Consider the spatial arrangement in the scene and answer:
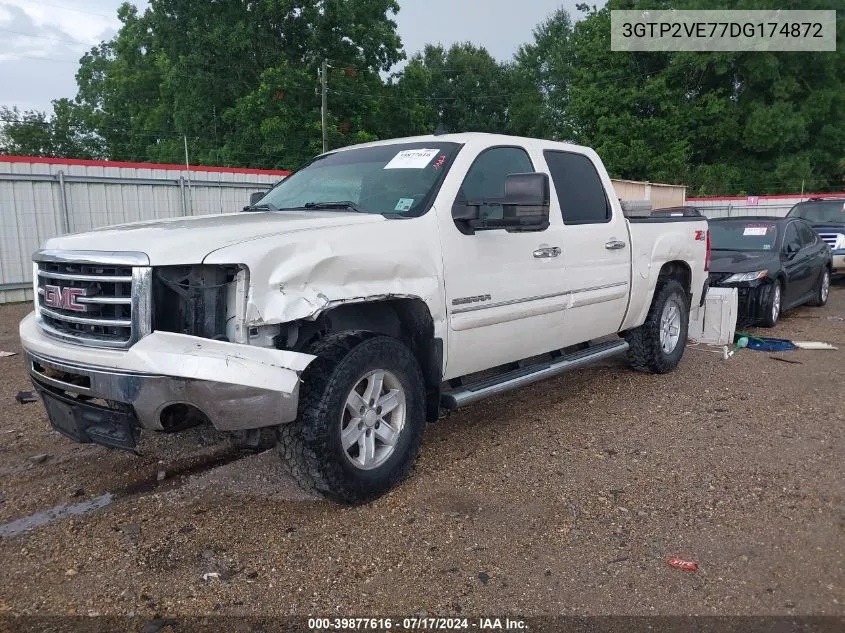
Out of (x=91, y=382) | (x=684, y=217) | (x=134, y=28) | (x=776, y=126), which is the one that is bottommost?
(x=91, y=382)

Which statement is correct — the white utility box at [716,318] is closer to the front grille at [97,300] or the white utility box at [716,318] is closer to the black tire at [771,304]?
the black tire at [771,304]

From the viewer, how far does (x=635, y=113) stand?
36062 millimetres

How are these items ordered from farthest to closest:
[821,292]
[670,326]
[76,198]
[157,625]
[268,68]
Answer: [268,68] → [76,198] → [821,292] → [670,326] → [157,625]

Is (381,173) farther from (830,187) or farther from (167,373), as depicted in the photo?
(830,187)

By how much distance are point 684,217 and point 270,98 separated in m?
26.2

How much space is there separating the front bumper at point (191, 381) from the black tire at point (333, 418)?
7.3 inches

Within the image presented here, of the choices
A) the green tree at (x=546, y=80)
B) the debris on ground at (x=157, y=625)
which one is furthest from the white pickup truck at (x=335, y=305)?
the green tree at (x=546, y=80)

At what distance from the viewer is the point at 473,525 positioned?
10.8 ft

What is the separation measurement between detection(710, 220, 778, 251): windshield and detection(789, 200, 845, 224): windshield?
4843 millimetres

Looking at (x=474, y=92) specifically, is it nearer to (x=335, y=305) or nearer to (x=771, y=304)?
(x=771, y=304)

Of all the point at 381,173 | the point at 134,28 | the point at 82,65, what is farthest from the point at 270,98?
the point at 82,65

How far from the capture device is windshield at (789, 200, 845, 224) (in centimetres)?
1373

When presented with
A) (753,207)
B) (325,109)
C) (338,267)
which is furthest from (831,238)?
(325,109)

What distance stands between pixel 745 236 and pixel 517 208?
7.15 metres
